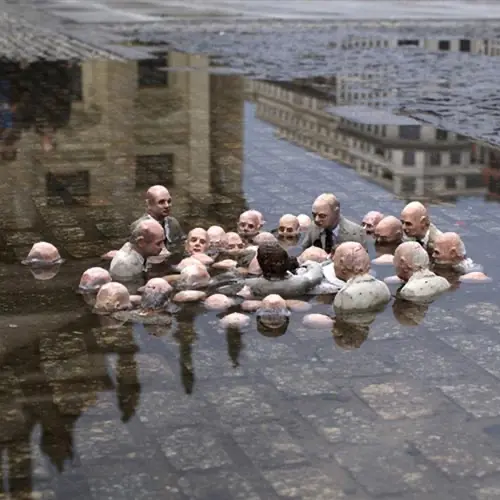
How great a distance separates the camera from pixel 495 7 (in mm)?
35938

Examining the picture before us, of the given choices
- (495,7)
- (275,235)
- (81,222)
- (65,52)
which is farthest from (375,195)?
(495,7)

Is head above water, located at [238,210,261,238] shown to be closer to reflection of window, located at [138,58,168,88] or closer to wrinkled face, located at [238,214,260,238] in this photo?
wrinkled face, located at [238,214,260,238]

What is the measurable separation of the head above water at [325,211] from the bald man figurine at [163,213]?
1.15 metres

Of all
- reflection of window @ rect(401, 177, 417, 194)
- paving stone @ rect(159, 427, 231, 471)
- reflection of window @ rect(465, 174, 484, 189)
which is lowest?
paving stone @ rect(159, 427, 231, 471)

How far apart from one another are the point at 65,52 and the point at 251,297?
17.3 meters

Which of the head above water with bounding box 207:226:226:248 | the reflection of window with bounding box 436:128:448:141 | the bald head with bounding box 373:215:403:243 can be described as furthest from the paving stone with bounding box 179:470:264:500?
the reflection of window with bounding box 436:128:448:141

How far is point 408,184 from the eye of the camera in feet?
40.4

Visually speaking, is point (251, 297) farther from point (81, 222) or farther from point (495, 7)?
point (495, 7)

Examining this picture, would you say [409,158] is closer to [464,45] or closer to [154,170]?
[154,170]

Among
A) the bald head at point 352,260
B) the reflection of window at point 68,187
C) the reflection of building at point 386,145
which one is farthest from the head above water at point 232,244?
the reflection of building at point 386,145

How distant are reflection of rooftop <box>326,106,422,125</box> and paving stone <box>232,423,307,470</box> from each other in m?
10.1

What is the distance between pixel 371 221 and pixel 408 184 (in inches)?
92.9

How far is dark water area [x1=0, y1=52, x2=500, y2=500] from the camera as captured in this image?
5.66m

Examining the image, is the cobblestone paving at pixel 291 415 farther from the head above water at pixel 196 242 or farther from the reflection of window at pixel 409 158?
the reflection of window at pixel 409 158
